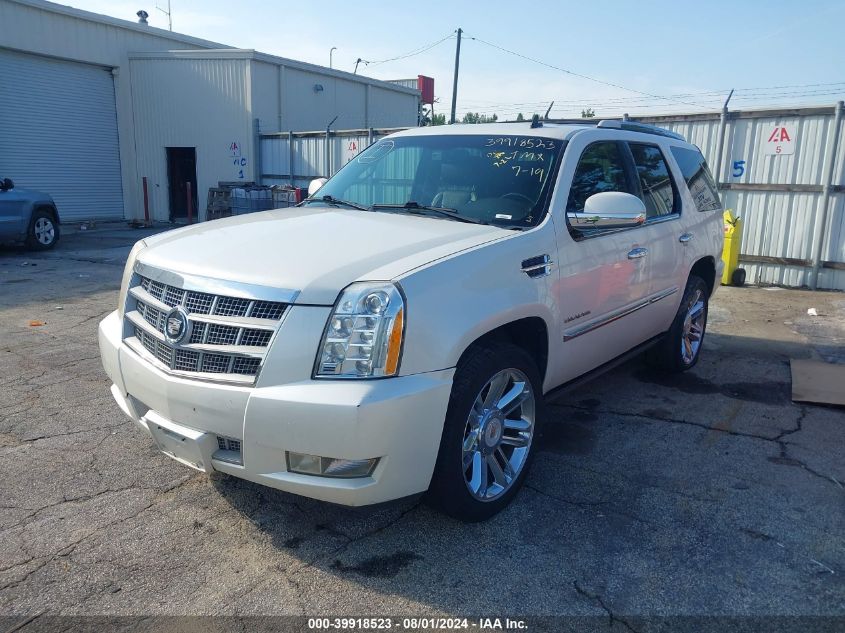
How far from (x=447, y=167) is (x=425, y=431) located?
6.76ft

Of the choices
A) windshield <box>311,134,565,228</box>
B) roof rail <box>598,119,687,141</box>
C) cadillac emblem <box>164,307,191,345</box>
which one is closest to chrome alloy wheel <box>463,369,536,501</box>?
windshield <box>311,134,565,228</box>

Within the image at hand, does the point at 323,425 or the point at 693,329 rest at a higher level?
the point at 323,425

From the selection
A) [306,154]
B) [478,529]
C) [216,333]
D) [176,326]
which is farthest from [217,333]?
[306,154]

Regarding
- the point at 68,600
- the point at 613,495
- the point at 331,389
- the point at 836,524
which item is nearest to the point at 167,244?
the point at 331,389

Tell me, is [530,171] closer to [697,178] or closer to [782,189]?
[697,178]

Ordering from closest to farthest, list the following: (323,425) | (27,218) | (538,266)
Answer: (323,425)
(538,266)
(27,218)

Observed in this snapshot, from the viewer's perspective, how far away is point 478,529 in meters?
3.27

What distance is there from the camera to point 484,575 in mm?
2910

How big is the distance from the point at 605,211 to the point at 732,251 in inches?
287

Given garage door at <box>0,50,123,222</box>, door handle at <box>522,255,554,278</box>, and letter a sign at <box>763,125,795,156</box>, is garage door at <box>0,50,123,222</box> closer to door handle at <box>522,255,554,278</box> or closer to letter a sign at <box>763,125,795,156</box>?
letter a sign at <box>763,125,795,156</box>

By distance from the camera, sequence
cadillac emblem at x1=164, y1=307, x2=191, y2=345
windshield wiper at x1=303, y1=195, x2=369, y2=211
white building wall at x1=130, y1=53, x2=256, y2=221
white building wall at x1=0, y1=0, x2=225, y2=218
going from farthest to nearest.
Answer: white building wall at x1=130, y1=53, x2=256, y2=221 → white building wall at x1=0, y1=0, x2=225, y2=218 → windshield wiper at x1=303, y1=195, x2=369, y2=211 → cadillac emblem at x1=164, y1=307, x2=191, y2=345

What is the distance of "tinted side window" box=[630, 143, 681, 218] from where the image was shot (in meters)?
4.79

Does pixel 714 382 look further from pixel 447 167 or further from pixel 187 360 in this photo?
pixel 187 360

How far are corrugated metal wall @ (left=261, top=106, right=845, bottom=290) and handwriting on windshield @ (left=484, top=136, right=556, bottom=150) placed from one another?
756 centimetres
